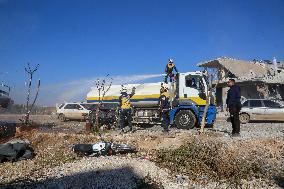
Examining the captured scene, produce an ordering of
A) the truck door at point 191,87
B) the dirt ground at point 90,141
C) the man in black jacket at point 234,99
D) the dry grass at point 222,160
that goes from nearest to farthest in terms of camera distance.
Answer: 1. the dry grass at point 222,160
2. the dirt ground at point 90,141
3. the man in black jacket at point 234,99
4. the truck door at point 191,87

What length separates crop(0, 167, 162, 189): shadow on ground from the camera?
838cm

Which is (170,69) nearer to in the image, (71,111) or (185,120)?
(185,120)

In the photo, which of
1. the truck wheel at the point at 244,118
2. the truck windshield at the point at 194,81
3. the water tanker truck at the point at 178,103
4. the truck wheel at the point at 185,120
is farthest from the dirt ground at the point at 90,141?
the truck wheel at the point at 244,118

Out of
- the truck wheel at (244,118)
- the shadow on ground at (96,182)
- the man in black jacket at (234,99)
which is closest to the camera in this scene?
the shadow on ground at (96,182)

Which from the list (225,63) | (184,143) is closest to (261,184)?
(184,143)

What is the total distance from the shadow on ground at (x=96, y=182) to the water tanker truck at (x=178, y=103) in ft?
23.9

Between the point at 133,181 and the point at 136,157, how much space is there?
7.14ft

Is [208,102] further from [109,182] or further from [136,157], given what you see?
[109,182]

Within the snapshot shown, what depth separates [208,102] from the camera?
49.7ft

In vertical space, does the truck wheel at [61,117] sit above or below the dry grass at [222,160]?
above

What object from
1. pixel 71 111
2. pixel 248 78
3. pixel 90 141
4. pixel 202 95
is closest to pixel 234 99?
pixel 202 95

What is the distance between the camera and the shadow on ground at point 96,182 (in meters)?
8.38

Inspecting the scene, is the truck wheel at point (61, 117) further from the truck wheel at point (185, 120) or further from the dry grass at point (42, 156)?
the truck wheel at point (185, 120)

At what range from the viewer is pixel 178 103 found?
16.1 metres
